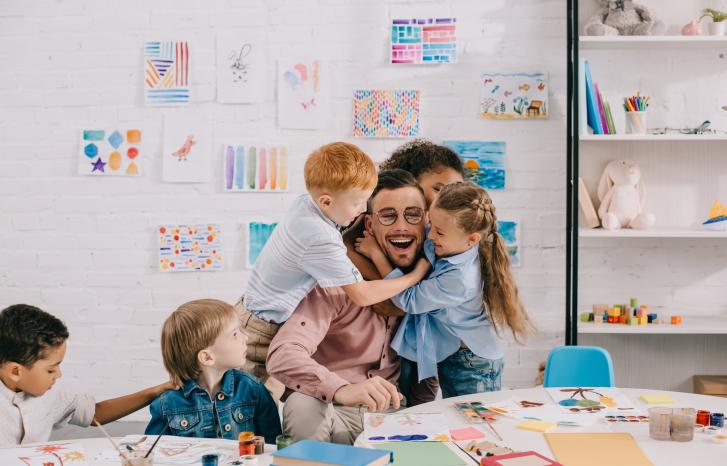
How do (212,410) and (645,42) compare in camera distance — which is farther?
(645,42)

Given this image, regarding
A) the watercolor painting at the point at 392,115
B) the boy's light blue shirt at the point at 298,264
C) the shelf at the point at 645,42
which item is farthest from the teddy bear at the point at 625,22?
the boy's light blue shirt at the point at 298,264

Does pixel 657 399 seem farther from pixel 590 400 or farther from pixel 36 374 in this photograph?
pixel 36 374

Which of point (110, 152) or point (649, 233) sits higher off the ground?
point (110, 152)

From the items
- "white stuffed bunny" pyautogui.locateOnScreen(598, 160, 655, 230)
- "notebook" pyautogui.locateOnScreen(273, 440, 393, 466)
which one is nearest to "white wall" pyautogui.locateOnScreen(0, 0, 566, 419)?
"white stuffed bunny" pyautogui.locateOnScreen(598, 160, 655, 230)

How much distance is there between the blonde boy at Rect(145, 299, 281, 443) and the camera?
1.96 meters

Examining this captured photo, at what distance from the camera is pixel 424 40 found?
145 inches

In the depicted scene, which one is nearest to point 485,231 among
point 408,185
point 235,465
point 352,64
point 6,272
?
point 408,185

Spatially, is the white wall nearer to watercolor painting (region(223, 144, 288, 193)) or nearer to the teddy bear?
watercolor painting (region(223, 144, 288, 193))

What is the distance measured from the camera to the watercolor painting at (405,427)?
1714 millimetres

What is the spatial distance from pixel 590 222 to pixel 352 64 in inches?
50.6

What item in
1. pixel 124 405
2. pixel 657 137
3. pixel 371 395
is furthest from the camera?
pixel 657 137

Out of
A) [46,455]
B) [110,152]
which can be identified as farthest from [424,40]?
[46,455]

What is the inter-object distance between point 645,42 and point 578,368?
163cm

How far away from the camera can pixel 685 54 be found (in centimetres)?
361
